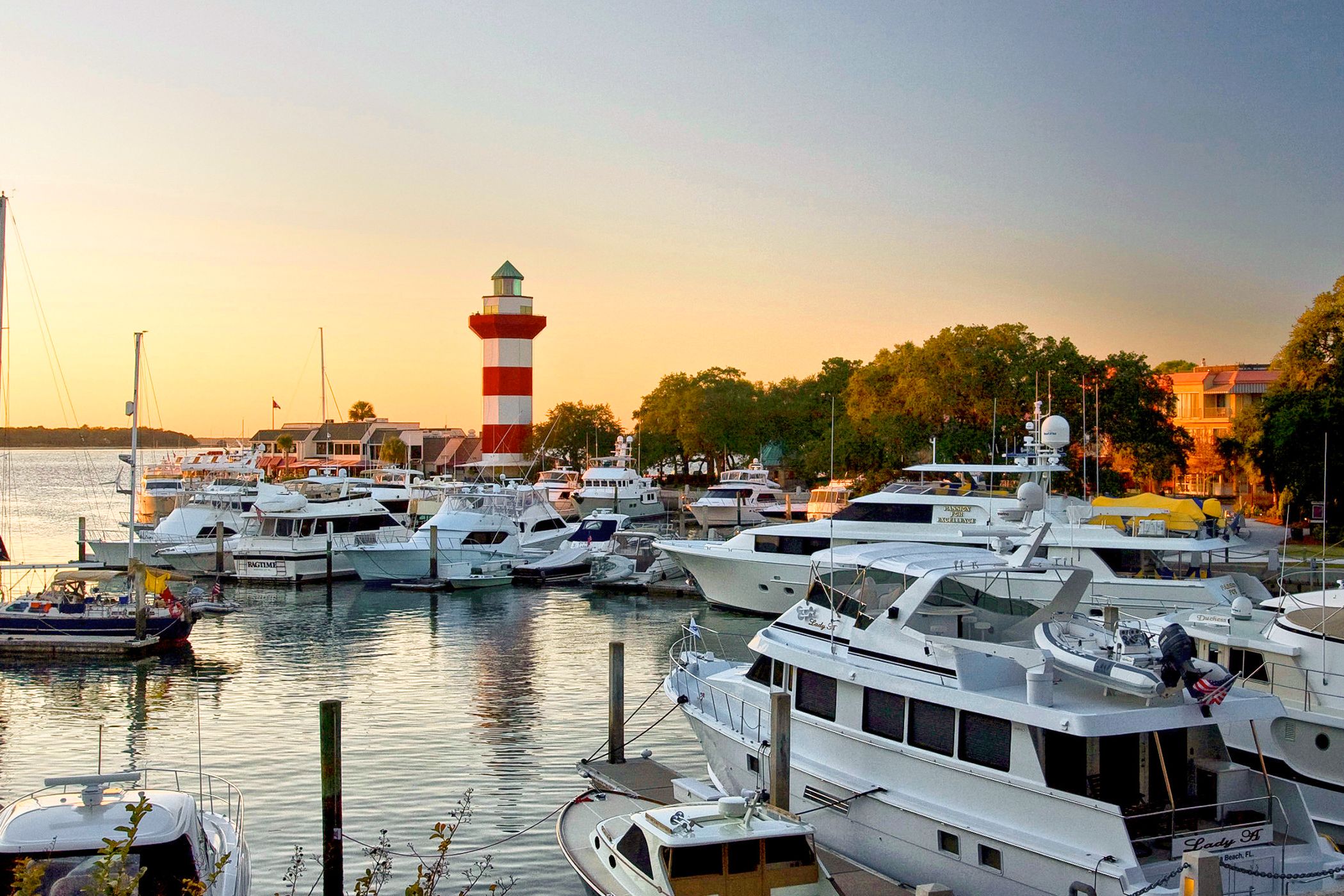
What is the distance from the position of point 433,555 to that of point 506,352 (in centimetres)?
4244

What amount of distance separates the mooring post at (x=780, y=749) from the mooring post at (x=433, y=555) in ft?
97.7

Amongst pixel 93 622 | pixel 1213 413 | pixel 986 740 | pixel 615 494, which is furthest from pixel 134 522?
pixel 1213 413

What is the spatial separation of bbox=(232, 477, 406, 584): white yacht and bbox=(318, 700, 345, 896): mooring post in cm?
3003

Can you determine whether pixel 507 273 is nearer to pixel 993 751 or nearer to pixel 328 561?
pixel 328 561

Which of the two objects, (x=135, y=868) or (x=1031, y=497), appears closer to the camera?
(x=135, y=868)

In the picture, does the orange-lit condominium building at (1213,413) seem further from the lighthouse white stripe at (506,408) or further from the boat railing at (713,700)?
the boat railing at (713,700)

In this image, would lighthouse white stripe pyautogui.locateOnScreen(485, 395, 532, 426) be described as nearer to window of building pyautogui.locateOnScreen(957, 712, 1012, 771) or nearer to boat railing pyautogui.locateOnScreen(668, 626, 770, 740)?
boat railing pyautogui.locateOnScreen(668, 626, 770, 740)

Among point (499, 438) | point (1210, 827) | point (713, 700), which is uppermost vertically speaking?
point (499, 438)

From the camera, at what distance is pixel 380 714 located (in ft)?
76.1

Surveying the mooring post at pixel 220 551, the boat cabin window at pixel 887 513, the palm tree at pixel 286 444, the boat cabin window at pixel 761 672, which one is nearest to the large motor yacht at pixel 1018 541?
the boat cabin window at pixel 887 513

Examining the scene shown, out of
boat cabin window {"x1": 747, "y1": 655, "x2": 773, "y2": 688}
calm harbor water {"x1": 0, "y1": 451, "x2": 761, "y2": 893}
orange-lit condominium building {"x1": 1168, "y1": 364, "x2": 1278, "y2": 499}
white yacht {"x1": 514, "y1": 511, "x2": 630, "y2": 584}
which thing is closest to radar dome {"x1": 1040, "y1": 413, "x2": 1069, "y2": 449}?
calm harbor water {"x1": 0, "y1": 451, "x2": 761, "y2": 893}

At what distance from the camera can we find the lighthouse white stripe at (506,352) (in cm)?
8319

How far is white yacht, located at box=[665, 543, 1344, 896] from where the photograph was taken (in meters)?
11.1

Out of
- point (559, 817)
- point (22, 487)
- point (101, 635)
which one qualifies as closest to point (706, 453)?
point (101, 635)
